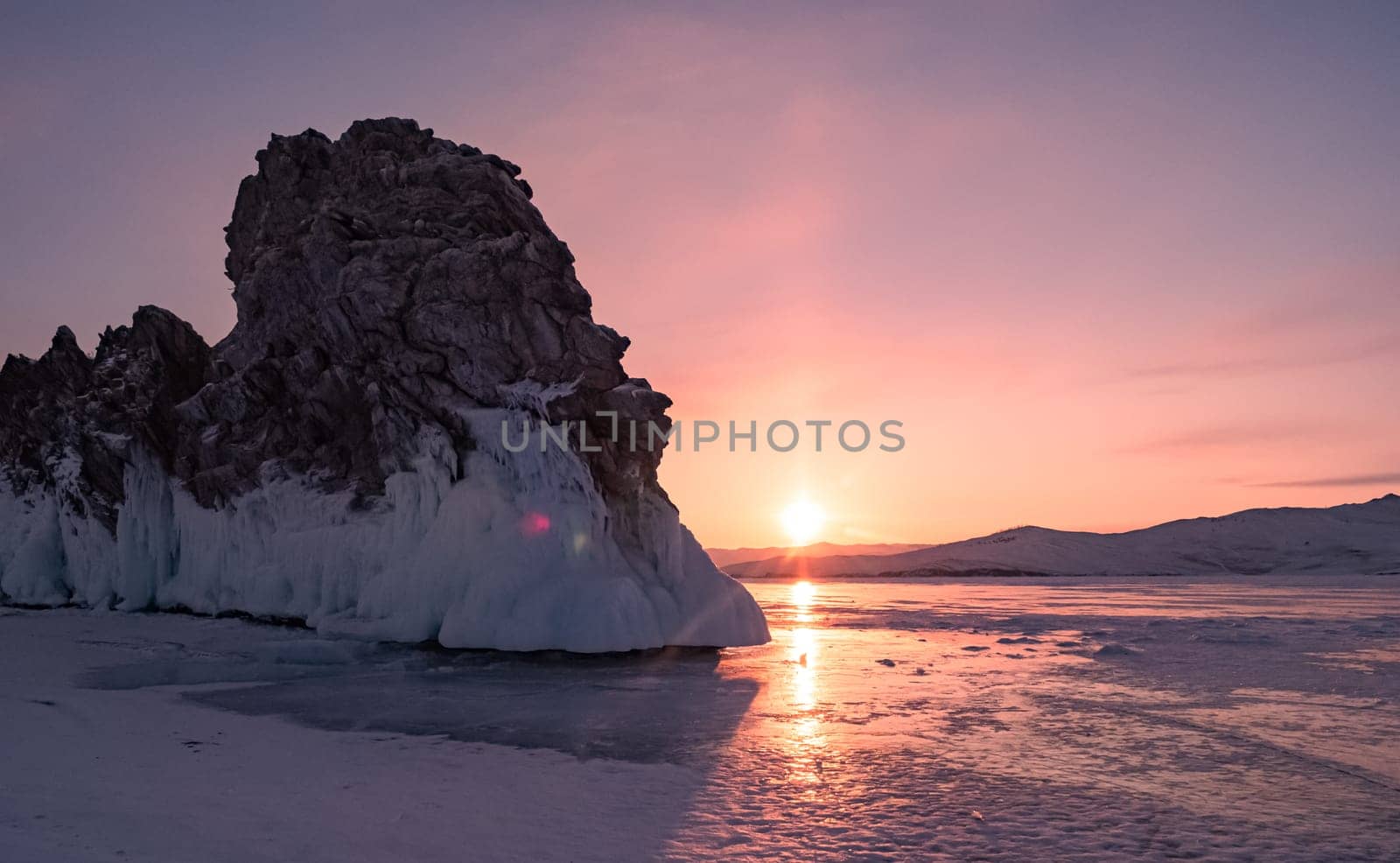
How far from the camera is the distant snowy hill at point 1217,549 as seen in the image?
109 m

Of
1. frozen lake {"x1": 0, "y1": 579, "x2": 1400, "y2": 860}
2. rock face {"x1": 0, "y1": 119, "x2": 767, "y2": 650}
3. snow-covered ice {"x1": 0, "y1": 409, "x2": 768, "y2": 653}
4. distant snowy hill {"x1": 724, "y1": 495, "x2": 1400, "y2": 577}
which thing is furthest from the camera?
distant snowy hill {"x1": 724, "y1": 495, "x2": 1400, "y2": 577}

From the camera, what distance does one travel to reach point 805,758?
10.0 meters

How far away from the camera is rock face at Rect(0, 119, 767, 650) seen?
23.5 m

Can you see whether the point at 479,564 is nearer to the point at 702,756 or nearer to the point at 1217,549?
the point at 702,756

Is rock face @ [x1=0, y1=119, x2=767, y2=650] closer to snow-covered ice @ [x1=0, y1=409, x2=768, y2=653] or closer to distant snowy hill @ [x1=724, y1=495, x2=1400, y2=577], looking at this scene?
snow-covered ice @ [x1=0, y1=409, x2=768, y2=653]

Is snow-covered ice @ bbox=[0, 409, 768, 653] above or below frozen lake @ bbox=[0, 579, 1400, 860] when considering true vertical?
above

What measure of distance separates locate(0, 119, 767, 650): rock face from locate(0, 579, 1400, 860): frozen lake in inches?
128

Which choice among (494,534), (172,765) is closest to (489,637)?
(494,534)

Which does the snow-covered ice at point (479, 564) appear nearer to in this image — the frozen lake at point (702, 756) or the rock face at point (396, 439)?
the rock face at point (396, 439)

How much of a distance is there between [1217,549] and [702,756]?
439 feet

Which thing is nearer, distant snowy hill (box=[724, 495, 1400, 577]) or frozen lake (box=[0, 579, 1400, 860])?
frozen lake (box=[0, 579, 1400, 860])

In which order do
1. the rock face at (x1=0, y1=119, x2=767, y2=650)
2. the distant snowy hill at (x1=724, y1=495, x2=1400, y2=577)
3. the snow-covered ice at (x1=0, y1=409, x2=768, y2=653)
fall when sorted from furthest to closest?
the distant snowy hill at (x1=724, y1=495, x2=1400, y2=577), the rock face at (x1=0, y1=119, x2=767, y2=650), the snow-covered ice at (x1=0, y1=409, x2=768, y2=653)

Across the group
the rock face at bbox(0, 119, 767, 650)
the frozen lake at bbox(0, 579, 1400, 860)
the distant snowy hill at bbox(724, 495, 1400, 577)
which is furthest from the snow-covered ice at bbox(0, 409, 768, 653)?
the distant snowy hill at bbox(724, 495, 1400, 577)

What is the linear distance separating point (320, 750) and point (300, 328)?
77.5ft
